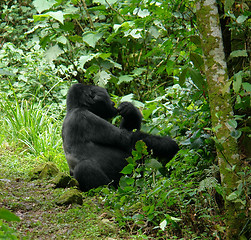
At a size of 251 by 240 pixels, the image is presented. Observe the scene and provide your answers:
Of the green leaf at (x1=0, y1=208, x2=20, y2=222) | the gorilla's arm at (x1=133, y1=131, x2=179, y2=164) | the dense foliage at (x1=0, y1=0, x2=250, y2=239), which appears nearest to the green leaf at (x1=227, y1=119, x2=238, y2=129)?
the dense foliage at (x1=0, y1=0, x2=250, y2=239)

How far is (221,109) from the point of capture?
2125 mm

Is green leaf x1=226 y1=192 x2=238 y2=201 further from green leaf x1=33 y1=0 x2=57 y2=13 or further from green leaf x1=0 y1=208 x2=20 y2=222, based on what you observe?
green leaf x1=33 y1=0 x2=57 y2=13

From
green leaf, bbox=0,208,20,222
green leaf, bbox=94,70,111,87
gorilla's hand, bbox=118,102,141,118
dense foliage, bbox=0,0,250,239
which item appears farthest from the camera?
green leaf, bbox=94,70,111,87

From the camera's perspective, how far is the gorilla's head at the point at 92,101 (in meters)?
4.15

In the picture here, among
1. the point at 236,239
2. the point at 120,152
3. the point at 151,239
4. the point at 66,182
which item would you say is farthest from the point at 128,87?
the point at 236,239

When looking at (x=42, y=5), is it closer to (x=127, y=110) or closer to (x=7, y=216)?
(x=127, y=110)

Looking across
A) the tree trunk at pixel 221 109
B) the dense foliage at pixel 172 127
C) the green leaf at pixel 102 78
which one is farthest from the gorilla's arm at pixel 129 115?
the tree trunk at pixel 221 109

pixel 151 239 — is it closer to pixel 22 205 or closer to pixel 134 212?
pixel 134 212

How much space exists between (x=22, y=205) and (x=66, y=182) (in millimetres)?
650

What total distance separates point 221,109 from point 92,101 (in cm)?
226

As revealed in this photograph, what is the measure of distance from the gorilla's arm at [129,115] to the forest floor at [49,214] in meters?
1.00

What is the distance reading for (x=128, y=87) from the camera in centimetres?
580

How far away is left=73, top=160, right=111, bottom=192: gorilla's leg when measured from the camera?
12.1 feet

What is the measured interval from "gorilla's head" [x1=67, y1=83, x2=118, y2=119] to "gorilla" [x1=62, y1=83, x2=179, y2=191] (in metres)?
0.01
